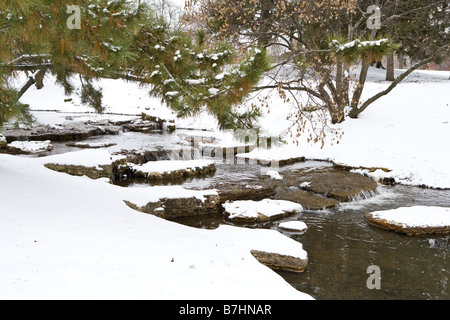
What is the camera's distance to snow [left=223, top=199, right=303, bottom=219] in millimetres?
7578

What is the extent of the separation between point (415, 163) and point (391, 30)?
830 cm

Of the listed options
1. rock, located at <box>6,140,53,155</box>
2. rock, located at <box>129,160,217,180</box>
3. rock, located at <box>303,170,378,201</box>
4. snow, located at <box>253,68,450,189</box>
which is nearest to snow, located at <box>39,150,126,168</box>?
rock, located at <box>129,160,217,180</box>

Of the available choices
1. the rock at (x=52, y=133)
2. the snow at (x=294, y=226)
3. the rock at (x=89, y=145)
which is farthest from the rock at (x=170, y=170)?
the rock at (x=52, y=133)

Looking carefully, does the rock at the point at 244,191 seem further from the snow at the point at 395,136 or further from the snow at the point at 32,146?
the snow at the point at 32,146

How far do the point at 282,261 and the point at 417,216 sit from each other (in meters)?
3.46

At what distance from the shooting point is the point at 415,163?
36.6ft

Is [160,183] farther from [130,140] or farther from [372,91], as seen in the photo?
[372,91]

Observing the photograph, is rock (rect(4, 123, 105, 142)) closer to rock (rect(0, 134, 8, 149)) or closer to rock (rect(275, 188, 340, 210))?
rock (rect(0, 134, 8, 149))

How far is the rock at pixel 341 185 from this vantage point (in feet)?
29.0

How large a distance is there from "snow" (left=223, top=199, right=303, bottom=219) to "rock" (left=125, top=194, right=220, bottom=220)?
328 millimetres

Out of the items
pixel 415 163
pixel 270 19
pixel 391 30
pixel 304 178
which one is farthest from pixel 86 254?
pixel 391 30

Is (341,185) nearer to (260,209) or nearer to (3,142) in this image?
(260,209)

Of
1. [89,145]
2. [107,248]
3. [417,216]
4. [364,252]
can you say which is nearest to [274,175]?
[417,216]

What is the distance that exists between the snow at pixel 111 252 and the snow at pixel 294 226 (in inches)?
40.0
